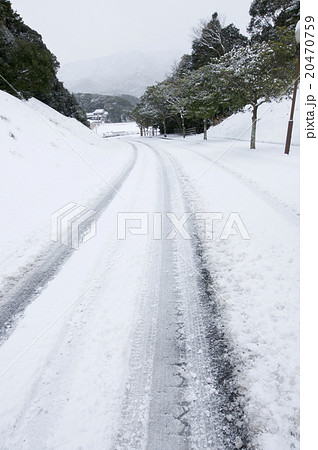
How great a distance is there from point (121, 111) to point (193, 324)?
12728 centimetres

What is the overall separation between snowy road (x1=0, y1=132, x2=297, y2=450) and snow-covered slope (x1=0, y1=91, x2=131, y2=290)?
0.90 metres

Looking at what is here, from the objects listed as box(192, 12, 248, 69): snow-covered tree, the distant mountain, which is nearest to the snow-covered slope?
box(192, 12, 248, 69): snow-covered tree

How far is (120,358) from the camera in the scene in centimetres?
210

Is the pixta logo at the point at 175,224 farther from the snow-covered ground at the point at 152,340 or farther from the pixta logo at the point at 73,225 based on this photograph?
the pixta logo at the point at 73,225

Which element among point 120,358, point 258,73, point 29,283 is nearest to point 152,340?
point 120,358

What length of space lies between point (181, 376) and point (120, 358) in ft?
1.87

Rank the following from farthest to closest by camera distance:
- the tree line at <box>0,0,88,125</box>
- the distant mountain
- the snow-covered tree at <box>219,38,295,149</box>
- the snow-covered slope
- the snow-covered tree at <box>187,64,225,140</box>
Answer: the distant mountain, the snow-covered tree at <box>187,64,225,140</box>, the tree line at <box>0,0,88,125</box>, the snow-covered tree at <box>219,38,295,149</box>, the snow-covered slope

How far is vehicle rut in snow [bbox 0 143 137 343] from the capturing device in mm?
2623

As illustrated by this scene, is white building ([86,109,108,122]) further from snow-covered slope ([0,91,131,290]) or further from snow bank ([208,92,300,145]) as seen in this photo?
snow-covered slope ([0,91,131,290])

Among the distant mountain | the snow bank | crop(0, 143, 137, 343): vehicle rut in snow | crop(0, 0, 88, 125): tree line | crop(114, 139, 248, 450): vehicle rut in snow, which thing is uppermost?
the distant mountain

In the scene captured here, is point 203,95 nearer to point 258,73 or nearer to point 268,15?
point 258,73

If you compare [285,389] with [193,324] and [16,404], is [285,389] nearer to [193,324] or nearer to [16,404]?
[193,324]

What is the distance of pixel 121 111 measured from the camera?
114 metres
